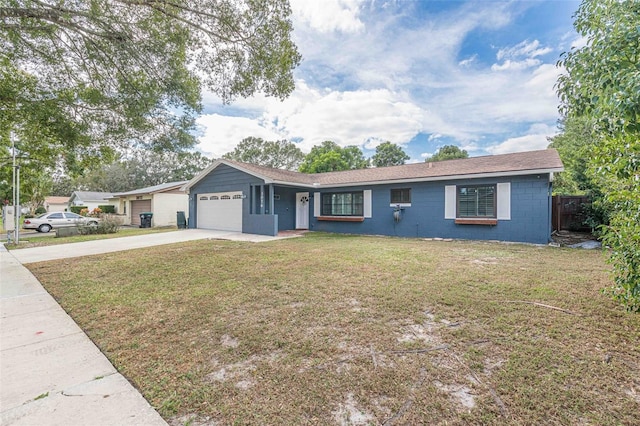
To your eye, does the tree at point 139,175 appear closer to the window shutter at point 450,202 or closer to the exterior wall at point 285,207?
the exterior wall at point 285,207

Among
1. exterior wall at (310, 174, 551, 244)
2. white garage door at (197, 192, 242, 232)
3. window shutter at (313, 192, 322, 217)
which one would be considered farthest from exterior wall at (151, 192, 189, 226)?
window shutter at (313, 192, 322, 217)

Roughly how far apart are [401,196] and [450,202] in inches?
A: 74.4

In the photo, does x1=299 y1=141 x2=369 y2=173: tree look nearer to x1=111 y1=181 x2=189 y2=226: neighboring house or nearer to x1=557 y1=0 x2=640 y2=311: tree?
x1=111 y1=181 x2=189 y2=226: neighboring house

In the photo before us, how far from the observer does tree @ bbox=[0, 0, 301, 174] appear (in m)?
5.92

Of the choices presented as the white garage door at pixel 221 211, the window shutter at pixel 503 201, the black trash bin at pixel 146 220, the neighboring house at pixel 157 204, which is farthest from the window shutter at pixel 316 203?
the black trash bin at pixel 146 220

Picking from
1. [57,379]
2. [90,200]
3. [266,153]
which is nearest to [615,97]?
[57,379]

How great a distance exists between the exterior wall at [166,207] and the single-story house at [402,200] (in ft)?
15.8

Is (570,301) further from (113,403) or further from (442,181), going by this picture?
(442,181)

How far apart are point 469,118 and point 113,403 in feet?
57.7

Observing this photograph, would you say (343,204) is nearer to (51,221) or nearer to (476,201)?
(476,201)

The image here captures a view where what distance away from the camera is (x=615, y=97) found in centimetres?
182

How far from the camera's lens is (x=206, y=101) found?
764 centimetres

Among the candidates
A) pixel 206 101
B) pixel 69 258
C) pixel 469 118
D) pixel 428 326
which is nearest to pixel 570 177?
pixel 469 118

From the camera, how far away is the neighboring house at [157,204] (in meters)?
18.8
